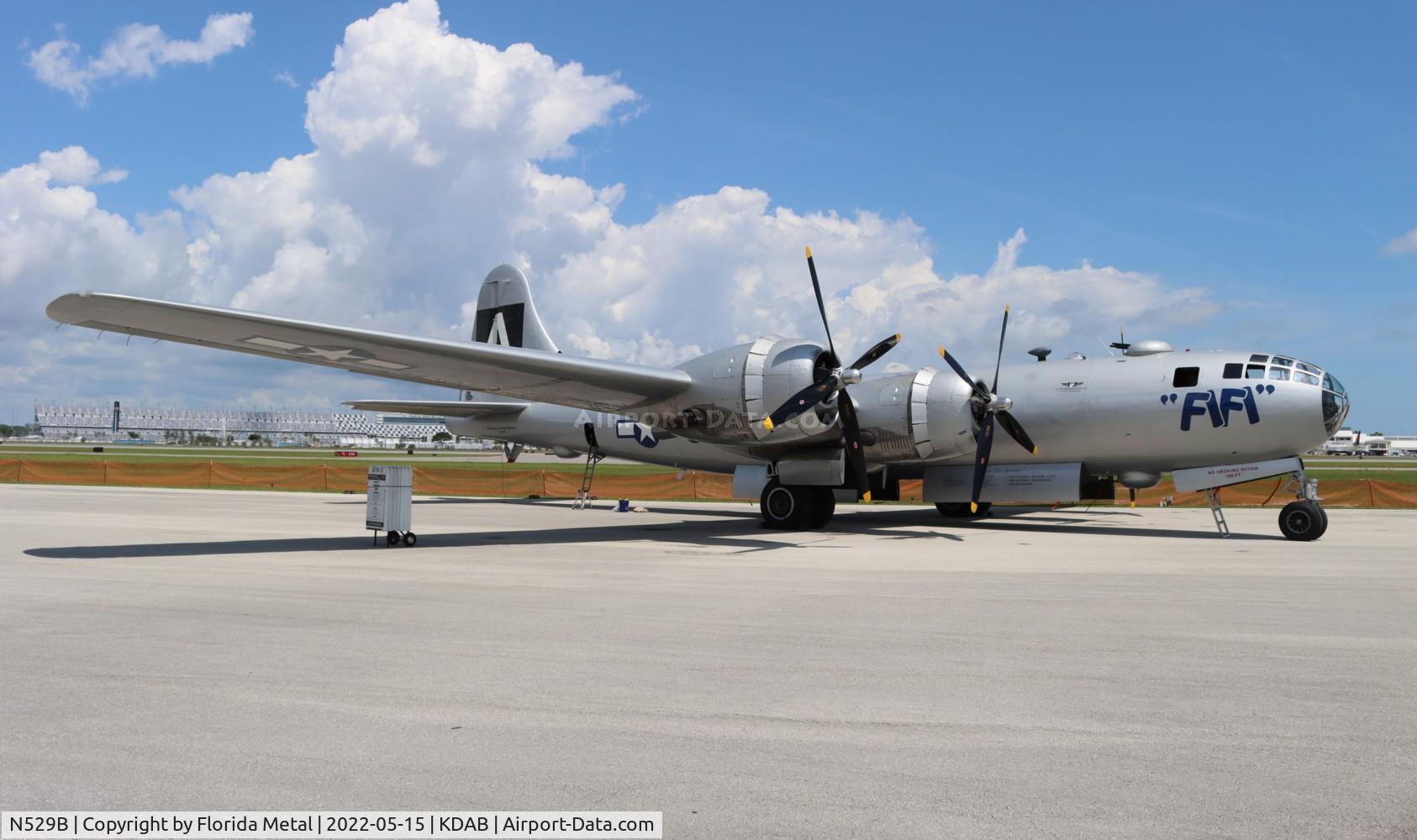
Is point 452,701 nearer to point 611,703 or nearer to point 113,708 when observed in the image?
point 611,703

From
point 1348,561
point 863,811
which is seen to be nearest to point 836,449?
point 1348,561

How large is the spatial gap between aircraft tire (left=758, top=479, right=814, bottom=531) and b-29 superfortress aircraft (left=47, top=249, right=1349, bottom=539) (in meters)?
0.04

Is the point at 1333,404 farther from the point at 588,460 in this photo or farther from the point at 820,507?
the point at 588,460

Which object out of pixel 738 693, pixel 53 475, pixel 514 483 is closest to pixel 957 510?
pixel 514 483

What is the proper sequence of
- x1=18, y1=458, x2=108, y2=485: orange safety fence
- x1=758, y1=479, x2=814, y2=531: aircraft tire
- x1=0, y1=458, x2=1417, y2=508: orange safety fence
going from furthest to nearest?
x1=18, y1=458, x2=108, y2=485: orange safety fence → x1=0, y1=458, x2=1417, y2=508: orange safety fence → x1=758, y1=479, x2=814, y2=531: aircraft tire

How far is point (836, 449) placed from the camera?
19812 millimetres

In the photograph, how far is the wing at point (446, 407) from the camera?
85.9 ft

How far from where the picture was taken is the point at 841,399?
725 inches

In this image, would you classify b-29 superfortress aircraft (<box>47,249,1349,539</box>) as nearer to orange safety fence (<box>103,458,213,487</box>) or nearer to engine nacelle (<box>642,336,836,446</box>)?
engine nacelle (<box>642,336,836,446</box>)

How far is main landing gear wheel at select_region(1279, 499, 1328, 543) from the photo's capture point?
1744 cm

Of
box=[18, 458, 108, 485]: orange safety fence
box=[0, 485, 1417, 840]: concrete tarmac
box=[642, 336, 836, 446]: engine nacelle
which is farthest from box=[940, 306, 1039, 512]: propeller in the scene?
box=[18, 458, 108, 485]: orange safety fence

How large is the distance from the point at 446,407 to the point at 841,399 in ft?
44.3

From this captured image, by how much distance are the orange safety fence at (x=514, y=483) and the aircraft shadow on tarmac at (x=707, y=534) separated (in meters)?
8.09

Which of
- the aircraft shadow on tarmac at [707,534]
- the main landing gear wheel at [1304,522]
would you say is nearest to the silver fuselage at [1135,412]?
the main landing gear wheel at [1304,522]
